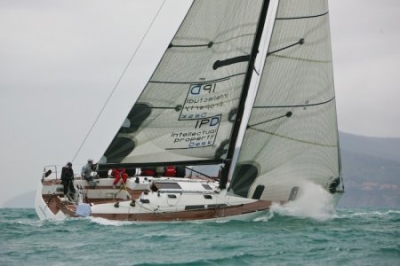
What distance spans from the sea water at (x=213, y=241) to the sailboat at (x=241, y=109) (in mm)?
1279

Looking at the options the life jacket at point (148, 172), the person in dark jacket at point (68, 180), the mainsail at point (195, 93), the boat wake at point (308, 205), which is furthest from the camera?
the life jacket at point (148, 172)

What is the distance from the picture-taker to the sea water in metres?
22.5

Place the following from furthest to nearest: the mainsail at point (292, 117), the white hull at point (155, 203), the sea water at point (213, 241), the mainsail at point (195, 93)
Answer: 1. the mainsail at point (195, 93)
2. the mainsail at point (292, 117)
3. the white hull at point (155, 203)
4. the sea water at point (213, 241)

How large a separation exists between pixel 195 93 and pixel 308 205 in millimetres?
5266

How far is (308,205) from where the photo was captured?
1251 inches

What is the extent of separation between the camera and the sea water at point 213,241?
74.0 ft

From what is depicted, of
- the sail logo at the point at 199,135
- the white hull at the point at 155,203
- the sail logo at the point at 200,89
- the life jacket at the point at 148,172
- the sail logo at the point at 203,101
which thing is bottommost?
the white hull at the point at 155,203

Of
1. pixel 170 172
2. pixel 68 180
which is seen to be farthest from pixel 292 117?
pixel 68 180

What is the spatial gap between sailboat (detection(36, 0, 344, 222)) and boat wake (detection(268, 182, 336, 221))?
6.6 inches

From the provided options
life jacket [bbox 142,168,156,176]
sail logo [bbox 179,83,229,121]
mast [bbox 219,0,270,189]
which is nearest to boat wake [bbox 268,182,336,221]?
mast [bbox 219,0,270,189]

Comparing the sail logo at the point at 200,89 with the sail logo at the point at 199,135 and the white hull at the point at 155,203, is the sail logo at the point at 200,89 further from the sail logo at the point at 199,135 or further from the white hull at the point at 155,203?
the white hull at the point at 155,203

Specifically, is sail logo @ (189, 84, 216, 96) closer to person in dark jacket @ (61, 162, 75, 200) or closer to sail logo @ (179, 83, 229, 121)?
sail logo @ (179, 83, 229, 121)

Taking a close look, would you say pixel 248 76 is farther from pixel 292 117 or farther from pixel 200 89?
pixel 292 117

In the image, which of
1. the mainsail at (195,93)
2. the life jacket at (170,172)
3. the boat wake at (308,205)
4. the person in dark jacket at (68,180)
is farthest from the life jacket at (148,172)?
the boat wake at (308,205)
